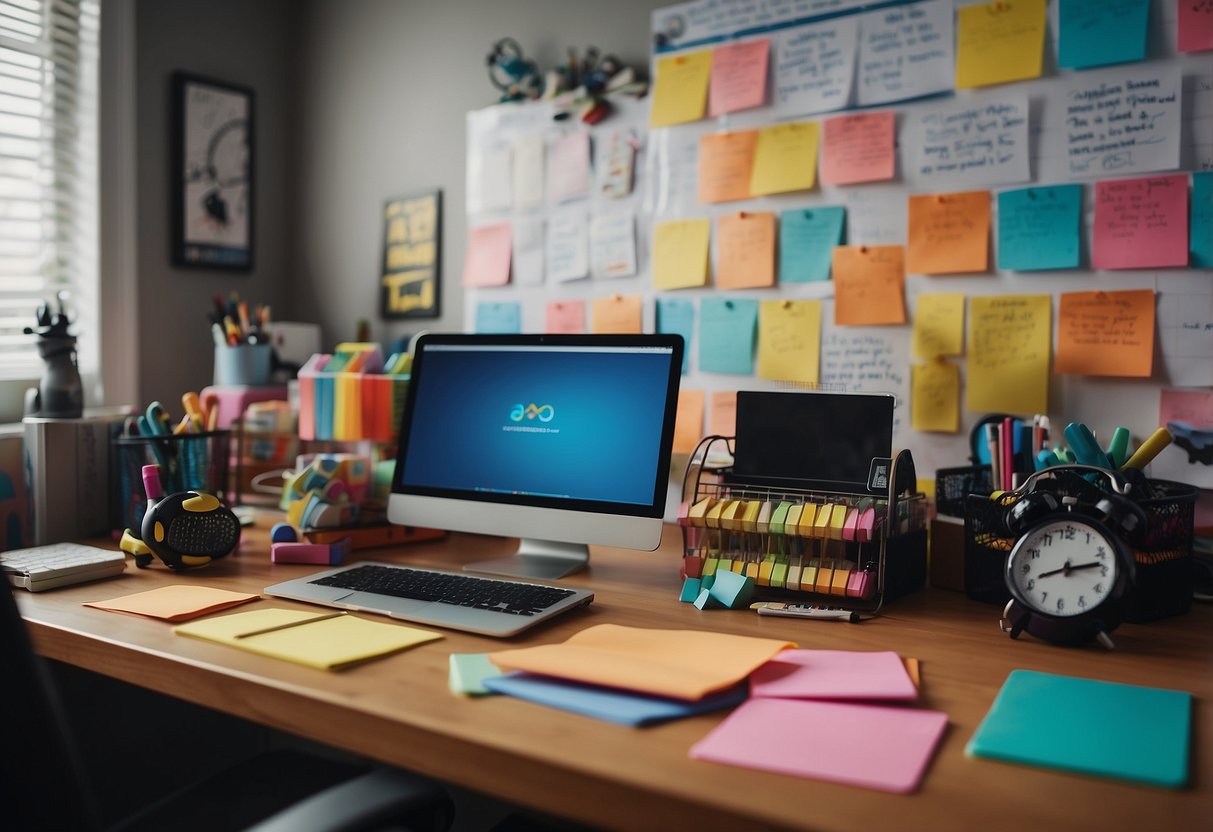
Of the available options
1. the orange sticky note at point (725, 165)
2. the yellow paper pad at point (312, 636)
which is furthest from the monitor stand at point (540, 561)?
the orange sticky note at point (725, 165)

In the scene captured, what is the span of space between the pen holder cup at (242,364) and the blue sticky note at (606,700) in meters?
1.42

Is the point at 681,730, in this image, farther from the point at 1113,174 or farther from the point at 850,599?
the point at 1113,174

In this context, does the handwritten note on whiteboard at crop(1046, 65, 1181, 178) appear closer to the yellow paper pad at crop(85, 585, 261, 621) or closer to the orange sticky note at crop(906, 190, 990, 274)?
the orange sticky note at crop(906, 190, 990, 274)

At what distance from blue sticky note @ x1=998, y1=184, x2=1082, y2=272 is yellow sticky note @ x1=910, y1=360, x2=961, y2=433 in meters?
0.19

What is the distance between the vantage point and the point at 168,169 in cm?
225

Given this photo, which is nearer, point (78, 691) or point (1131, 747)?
point (1131, 747)

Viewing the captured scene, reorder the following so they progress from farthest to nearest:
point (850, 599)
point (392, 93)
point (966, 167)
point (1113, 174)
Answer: point (392, 93) → point (966, 167) → point (1113, 174) → point (850, 599)

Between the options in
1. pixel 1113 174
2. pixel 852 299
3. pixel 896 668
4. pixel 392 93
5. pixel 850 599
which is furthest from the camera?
pixel 392 93

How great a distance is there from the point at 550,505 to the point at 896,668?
2.01 ft

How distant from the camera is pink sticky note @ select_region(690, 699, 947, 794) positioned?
0.73 m

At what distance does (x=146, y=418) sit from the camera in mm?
1672

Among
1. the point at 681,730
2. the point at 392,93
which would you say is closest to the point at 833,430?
the point at 681,730

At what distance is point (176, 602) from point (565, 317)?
1013 millimetres

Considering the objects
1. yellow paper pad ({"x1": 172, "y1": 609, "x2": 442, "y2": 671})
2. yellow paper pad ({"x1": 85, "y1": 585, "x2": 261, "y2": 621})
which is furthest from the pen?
yellow paper pad ({"x1": 85, "y1": 585, "x2": 261, "y2": 621})
